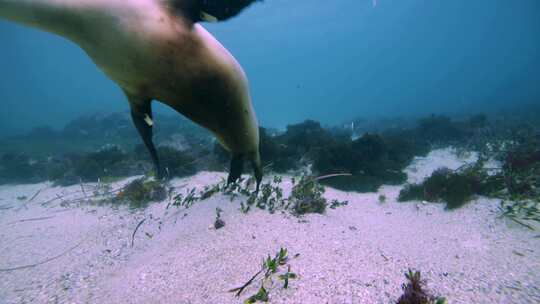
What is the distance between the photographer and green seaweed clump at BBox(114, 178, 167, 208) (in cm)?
542

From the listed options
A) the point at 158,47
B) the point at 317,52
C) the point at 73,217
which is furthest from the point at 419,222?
the point at 317,52

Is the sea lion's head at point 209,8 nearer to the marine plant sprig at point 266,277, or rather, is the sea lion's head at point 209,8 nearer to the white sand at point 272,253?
the marine plant sprig at point 266,277

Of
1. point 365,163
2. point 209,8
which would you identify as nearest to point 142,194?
point 209,8

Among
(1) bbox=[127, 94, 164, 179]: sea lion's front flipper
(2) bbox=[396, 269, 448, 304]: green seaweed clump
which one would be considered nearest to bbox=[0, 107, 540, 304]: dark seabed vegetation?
(2) bbox=[396, 269, 448, 304]: green seaweed clump

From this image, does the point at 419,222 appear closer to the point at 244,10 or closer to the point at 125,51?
the point at 244,10

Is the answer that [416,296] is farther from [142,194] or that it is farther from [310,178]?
[142,194]

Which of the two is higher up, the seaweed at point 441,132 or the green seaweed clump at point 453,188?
the seaweed at point 441,132

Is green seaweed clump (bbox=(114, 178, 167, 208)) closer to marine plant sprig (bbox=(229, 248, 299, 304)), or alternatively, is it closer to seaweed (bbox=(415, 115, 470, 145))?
marine plant sprig (bbox=(229, 248, 299, 304))

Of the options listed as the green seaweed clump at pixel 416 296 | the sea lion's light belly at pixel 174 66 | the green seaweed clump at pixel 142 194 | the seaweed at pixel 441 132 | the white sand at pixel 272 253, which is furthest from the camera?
the seaweed at pixel 441 132

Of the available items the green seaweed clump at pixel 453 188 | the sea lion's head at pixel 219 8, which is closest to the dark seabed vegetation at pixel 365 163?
the green seaweed clump at pixel 453 188

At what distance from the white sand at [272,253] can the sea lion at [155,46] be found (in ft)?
5.17

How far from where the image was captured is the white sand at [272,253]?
2.15 meters

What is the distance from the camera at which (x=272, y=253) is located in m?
2.68

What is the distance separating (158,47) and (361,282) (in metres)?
2.38
